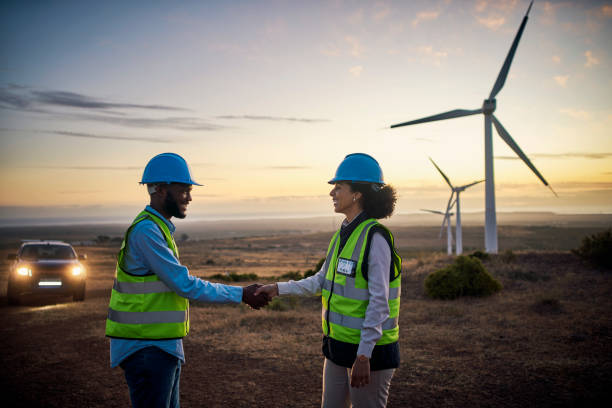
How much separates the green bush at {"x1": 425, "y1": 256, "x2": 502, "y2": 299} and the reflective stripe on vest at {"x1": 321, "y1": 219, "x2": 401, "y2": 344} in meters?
11.5

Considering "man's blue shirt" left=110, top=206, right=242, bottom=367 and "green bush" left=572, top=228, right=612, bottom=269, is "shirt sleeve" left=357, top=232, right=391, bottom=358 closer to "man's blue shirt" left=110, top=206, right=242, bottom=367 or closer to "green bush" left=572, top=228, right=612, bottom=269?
"man's blue shirt" left=110, top=206, right=242, bottom=367

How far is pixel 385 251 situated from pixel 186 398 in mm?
4248

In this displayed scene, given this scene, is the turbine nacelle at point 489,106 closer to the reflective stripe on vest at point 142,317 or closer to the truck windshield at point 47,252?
the truck windshield at point 47,252

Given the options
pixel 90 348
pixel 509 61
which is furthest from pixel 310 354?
pixel 509 61

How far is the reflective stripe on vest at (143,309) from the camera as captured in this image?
2.96 m

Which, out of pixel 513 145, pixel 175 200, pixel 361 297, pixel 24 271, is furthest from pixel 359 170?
pixel 513 145

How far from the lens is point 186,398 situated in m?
5.65

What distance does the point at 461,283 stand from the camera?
13.7 meters

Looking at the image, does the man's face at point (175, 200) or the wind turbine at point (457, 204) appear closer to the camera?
the man's face at point (175, 200)

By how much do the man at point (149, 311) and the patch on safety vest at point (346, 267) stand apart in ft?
3.65

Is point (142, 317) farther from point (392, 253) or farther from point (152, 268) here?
point (392, 253)

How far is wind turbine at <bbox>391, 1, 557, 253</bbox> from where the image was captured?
22.6m

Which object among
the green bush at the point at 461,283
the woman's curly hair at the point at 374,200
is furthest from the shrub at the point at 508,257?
the woman's curly hair at the point at 374,200

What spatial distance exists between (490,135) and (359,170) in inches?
939
